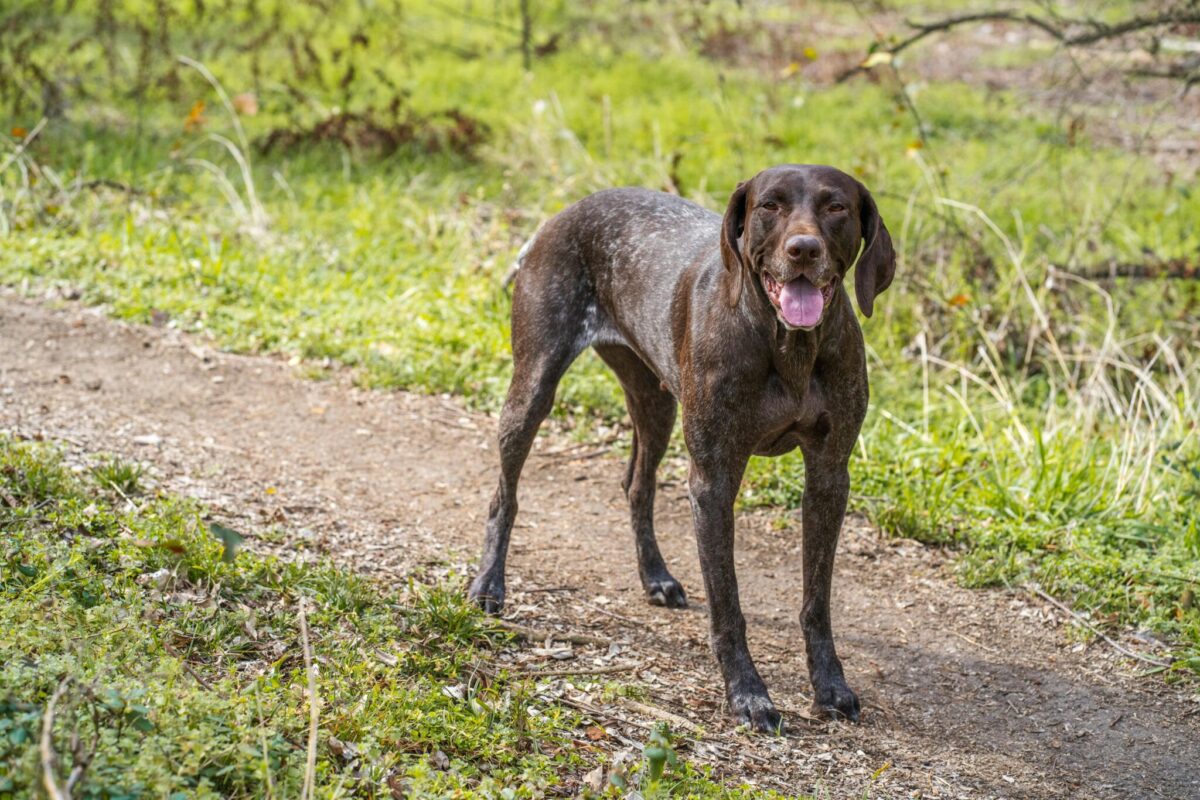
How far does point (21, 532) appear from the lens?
4320 mm

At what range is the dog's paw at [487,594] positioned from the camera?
4.87 metres

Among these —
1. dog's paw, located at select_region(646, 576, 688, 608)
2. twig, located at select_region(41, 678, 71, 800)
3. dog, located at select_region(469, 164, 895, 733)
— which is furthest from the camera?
dog's paw, located at select_region(646, 576, 688, 608)

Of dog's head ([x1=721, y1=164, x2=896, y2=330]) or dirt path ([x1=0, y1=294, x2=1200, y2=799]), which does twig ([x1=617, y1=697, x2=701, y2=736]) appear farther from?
dog's head ([x1=721, y1=164, x2=896, y2=330])

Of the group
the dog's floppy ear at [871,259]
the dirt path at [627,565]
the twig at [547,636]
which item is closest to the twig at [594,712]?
the dirt path at [627,565]

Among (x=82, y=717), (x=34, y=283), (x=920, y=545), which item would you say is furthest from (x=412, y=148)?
(x=82, y=717)

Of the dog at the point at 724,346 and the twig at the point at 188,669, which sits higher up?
the dog at the point at 724,346

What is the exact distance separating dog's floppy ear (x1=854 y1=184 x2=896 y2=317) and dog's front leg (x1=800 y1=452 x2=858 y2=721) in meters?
0.62

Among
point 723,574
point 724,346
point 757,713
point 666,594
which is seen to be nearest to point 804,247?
point 724,346

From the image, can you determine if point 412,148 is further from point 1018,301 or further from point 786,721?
point 786,721

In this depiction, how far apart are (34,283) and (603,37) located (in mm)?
7908

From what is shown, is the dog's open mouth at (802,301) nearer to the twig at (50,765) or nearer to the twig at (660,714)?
the twig at (660,714)

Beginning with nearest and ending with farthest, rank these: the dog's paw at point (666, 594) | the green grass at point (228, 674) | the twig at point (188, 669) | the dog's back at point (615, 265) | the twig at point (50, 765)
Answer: the twig at point (50, 765), the green grass at point (228, 674), the twig at point (188, 669), the dog's back at point (615, 265), the dog's paw at point (666, 594)

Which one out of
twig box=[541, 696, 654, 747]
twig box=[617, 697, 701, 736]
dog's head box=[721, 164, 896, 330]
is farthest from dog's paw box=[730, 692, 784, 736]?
dog's head box=[721, 164, 896, 330]

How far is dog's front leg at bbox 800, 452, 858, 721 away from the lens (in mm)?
4402
